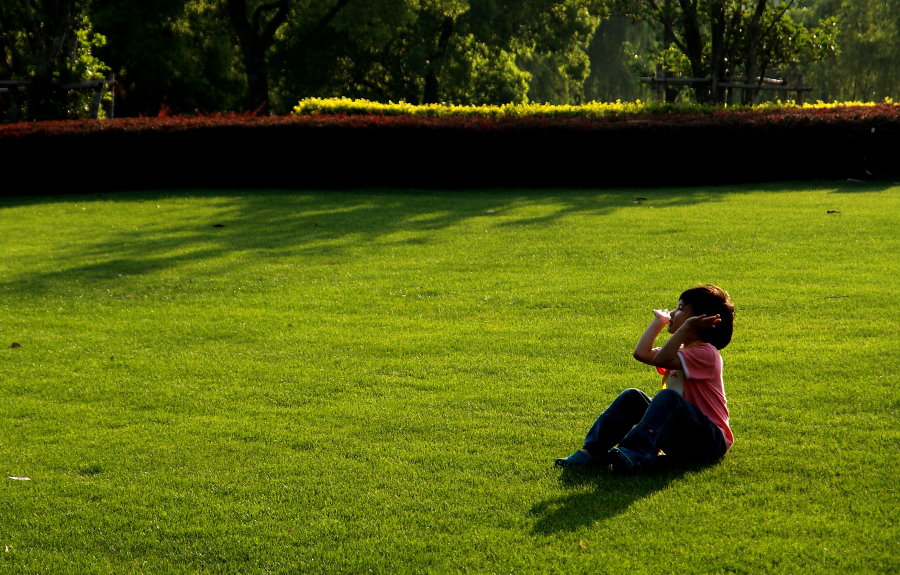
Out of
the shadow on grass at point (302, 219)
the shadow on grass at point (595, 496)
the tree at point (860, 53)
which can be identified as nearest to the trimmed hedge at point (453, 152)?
the shadow on grass at point (302, 219)

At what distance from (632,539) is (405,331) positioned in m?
3.71

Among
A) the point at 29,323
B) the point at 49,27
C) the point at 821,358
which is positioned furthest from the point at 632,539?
the point at 49,27

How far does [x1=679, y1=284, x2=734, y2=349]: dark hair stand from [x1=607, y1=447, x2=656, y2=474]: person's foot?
0.62m

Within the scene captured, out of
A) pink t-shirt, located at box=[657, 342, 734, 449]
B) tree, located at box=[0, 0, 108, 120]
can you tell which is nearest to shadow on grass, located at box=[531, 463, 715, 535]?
pink t-shirt, located at box=[657, 342, 734, 449]

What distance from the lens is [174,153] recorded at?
17156mm

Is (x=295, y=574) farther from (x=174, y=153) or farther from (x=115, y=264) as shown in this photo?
(x=174, y=153)

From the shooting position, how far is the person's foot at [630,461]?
176 inches

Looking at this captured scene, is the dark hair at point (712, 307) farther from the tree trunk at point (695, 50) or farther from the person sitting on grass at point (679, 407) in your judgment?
the tree trunk at point (695, 50)

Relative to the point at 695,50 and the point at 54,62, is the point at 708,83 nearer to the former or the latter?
the point at 695,50

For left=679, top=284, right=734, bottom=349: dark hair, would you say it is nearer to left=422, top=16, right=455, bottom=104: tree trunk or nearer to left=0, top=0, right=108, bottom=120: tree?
left=0, top=0, right=108, bottom=120: tree

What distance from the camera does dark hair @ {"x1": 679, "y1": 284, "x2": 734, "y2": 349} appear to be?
14.9ft

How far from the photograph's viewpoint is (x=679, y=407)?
4.54 m

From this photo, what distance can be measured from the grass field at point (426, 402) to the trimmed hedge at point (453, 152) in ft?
16.7

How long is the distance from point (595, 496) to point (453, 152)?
12802 mm
